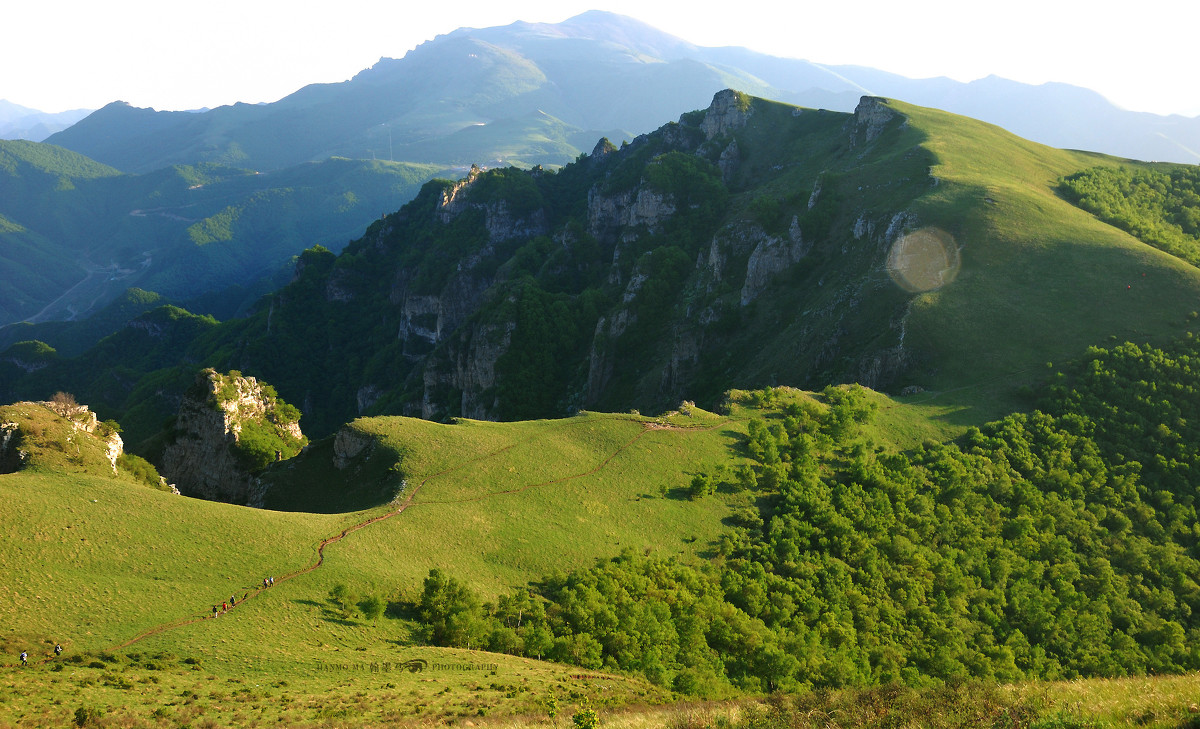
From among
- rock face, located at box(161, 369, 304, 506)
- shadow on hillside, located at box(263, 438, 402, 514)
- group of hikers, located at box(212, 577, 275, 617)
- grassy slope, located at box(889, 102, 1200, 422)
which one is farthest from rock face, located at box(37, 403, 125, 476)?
grassy slope, located at box(889, 102, 1200, 422)

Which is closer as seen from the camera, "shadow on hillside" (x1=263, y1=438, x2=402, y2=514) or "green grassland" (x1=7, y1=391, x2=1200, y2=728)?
"green grassland" (x1=7, y1=391, x2=1200, y2=728)

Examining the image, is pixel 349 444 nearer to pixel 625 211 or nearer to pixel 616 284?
pixel 616 284

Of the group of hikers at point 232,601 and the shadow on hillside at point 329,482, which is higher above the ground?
the group of hikers at point 232,601

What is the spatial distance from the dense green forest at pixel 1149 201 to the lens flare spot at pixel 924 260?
24046 mm

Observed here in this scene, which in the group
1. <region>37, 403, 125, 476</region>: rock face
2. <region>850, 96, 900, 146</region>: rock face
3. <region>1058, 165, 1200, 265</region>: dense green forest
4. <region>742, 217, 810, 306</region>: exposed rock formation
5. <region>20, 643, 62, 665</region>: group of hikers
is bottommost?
<region>37, 403, 125, 476</region>: rock face

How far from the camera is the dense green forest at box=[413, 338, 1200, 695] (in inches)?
1183

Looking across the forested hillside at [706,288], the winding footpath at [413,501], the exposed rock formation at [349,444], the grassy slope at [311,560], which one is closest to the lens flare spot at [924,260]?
the forested hillside at [706,288]

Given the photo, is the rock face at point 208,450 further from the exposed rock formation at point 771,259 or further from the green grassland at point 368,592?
the exposed rock formation at point 771,259

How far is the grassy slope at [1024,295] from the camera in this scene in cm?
5700

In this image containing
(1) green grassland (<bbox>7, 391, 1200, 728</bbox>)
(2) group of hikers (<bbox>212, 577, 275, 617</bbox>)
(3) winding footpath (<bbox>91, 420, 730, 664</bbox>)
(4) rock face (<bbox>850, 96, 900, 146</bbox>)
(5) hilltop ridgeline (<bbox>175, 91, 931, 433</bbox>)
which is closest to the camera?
(1) green grassland (<bbox>7, 391, 1200, 728</bbox>)

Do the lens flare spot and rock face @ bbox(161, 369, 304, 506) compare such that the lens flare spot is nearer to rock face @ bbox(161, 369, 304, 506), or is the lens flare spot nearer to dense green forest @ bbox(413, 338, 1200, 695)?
dense green forest @ bbox(413, 338, 1200, 695)

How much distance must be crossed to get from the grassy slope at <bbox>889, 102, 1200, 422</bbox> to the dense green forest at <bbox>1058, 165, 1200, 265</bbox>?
5.71 m

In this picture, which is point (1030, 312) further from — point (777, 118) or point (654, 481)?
point (777, 118)

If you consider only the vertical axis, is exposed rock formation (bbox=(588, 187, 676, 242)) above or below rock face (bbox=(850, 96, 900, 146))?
below
